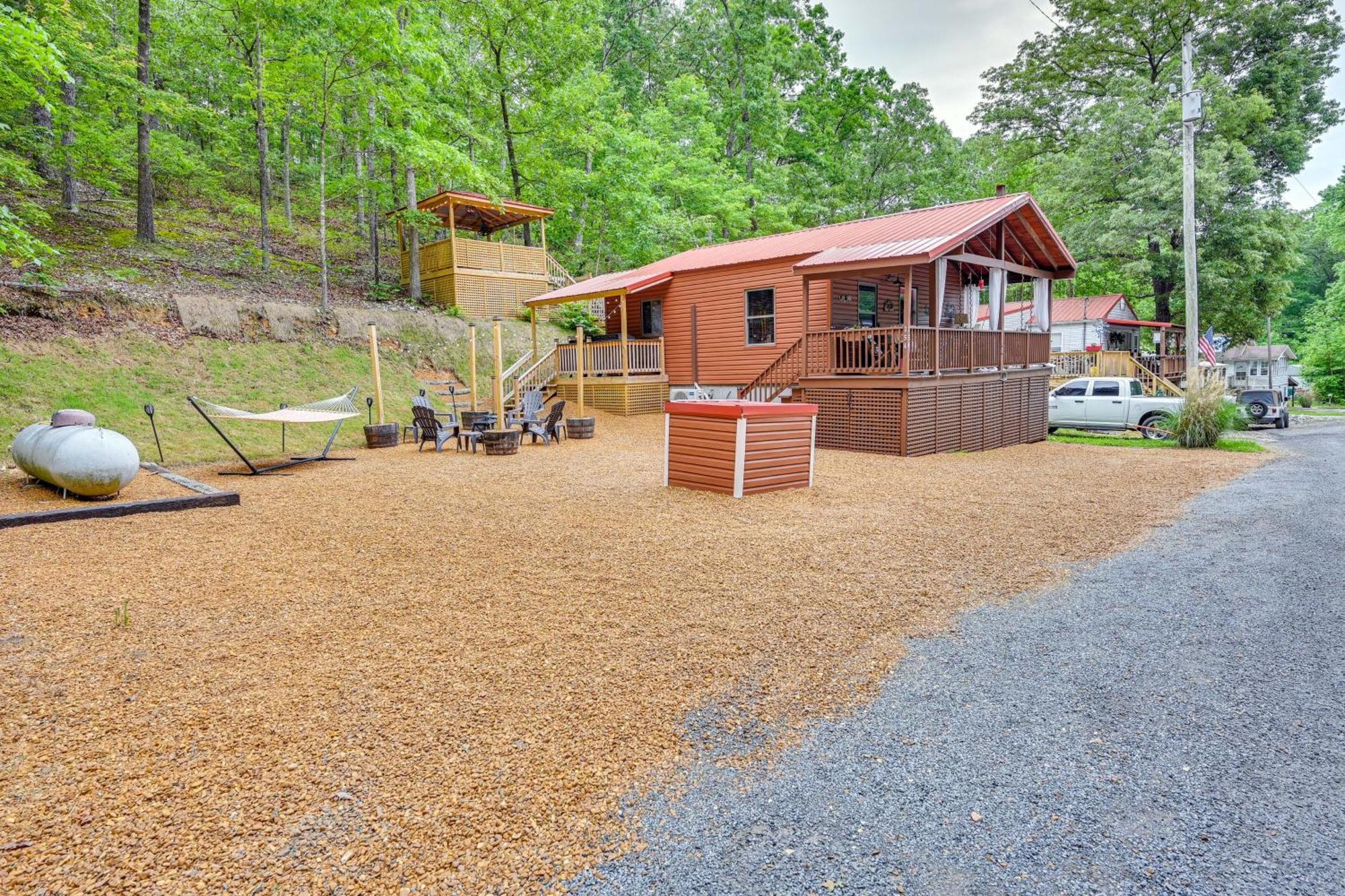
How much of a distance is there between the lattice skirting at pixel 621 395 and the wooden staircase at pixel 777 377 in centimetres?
383

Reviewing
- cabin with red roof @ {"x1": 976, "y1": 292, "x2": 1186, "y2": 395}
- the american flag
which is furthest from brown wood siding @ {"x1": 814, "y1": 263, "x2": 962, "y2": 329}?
the american flag

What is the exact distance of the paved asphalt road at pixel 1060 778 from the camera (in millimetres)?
1977

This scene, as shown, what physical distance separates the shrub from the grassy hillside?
795cm

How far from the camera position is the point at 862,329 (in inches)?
476

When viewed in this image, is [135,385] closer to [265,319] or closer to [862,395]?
[265,319]

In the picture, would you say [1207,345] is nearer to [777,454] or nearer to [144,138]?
[777,454]

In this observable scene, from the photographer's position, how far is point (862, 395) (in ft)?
39.8

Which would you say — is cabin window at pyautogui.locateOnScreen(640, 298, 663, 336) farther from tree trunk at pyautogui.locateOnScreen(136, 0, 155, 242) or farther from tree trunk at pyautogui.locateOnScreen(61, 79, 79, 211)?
tree trunk at pyautogui.locateOnScreen(61, 79, 79, 211)

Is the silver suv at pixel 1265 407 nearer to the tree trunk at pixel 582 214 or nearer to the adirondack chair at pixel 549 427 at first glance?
the adirondack chair at pixel 549 427

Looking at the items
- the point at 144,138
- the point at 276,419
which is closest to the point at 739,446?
the point at 276,419

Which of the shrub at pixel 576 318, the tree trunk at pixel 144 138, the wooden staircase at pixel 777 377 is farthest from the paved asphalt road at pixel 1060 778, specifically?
Answer: the tree trunk at pixel 144 138

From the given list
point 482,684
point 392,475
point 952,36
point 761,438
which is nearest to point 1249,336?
point 952,36

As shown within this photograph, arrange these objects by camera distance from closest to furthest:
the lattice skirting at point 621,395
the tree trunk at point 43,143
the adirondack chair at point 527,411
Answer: the adirondack chair at point 527,411
the tree trunk at point 43,143
the lattice skirting at point 621,395

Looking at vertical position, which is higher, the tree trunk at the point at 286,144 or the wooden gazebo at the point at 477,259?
the tree trunk at the point at 286,144
